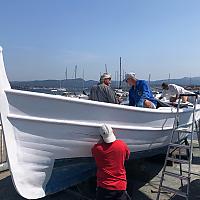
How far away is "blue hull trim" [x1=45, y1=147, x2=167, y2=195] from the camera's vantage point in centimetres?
460

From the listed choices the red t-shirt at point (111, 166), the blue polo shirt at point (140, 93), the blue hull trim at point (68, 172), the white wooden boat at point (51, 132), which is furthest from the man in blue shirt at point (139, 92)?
the red t-shirt at point (111, 166)

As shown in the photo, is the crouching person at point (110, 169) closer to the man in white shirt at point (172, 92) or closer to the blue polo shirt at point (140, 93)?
the blue polo shirt at point (140, 93)

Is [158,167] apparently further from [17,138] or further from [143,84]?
[17,138]

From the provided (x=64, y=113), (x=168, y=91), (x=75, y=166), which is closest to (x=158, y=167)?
(x=168, y=91)

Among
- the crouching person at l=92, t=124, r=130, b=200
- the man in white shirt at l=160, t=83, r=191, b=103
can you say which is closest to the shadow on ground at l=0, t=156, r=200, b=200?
the crouching person at l=92, t=124, r=130, b=200

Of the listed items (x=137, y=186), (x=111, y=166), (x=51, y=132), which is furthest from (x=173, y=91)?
(x=51, y=132)

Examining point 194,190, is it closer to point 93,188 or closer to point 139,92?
point 93,188

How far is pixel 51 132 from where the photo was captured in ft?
14.1

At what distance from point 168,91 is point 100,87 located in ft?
10.5

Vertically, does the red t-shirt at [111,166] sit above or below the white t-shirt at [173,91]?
below

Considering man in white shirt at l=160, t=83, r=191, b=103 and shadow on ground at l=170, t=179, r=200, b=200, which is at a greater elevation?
man in white shirt at l=160, t=83, r=191, b=103

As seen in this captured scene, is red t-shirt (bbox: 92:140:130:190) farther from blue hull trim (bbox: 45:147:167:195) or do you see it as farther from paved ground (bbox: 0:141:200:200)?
paved ground (bbox: 0:141:200:200)

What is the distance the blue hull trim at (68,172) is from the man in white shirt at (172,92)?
3.11 meters

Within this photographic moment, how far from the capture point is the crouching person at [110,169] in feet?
13.4
